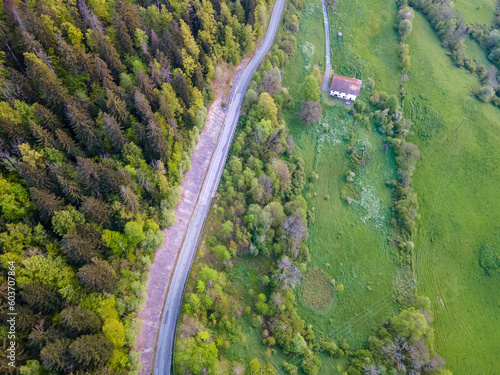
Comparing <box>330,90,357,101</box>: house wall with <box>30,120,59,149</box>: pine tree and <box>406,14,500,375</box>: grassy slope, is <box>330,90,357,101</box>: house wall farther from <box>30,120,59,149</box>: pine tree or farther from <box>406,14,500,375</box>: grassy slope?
<box>30,120,59,149</box>: pine tree

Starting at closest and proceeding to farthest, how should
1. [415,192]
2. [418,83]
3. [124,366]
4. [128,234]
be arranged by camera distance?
[124,366] → [128,234] → [415,192] → [418,83]

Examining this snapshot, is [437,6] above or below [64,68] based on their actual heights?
above

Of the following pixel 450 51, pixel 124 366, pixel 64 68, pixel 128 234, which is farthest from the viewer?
pixel 450 51

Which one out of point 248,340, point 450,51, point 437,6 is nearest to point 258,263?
point 248,340

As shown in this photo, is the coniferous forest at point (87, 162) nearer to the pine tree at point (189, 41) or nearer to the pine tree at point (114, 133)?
the pine tree at point (114, 133)

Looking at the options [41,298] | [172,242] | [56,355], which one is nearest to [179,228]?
[172,242]

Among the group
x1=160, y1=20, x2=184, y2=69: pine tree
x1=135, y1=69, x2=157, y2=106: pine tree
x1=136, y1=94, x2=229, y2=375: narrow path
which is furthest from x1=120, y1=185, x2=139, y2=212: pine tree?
x1=160, y1=20, x2=184, y2=69: pine tree

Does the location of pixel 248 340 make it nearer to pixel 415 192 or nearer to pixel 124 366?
pixel 124 366
